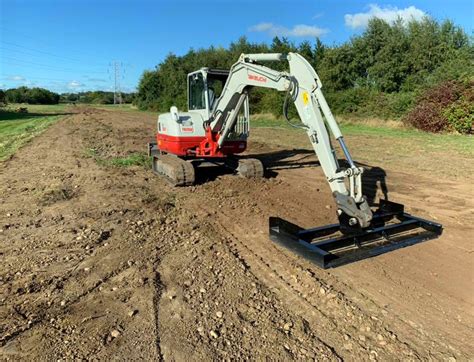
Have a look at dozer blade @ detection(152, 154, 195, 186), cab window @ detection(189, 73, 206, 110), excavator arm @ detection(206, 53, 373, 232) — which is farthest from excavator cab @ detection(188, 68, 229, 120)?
excavator arm @ detection(206, 53, 373, 232)

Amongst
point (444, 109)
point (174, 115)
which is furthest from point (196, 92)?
point (444, 109)

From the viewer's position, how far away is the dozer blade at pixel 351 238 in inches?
217

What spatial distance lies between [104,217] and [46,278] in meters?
2.46

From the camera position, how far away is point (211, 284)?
16.1 feet

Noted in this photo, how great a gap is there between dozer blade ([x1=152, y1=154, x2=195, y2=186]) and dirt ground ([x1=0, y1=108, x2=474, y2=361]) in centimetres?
69

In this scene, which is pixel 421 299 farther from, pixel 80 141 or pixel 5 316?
pixel 80 141

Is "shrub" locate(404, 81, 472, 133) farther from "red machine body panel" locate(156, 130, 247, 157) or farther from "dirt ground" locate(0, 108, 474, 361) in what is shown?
"red machine body panel" locate(156, 130, 247, 157)

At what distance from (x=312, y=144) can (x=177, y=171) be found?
404cm

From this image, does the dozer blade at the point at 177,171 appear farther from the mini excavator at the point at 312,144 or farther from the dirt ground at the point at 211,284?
the dirt ground at the point at 211,284

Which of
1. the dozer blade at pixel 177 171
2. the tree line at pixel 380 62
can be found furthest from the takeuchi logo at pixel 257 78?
the tree line at pixel 380 62

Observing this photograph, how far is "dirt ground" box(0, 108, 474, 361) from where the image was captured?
3.76 metres

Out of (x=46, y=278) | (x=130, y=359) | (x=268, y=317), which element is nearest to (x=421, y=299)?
(x=268, y=317)

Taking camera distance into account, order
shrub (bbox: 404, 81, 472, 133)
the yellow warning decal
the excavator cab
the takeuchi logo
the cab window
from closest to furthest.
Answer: the yellow warning decal < the takeuchi logo < the excavator cab < the cab window < shrub (bbox: 404, 81, 472, 133)

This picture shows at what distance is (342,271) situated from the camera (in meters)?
5.26
